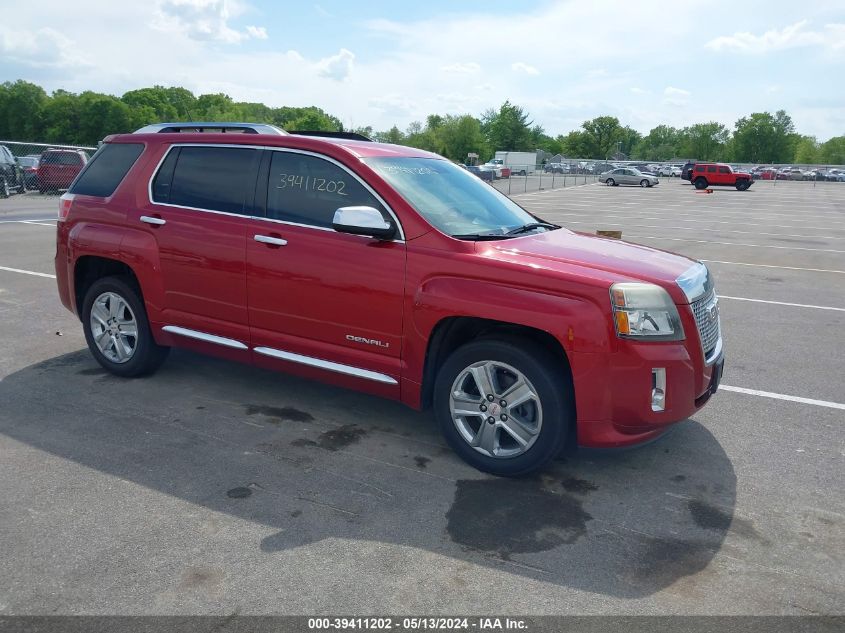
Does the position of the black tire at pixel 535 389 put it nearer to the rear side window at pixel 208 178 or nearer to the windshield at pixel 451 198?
the windshield at pixel 451 198

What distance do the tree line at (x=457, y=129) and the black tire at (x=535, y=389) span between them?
3573 inches

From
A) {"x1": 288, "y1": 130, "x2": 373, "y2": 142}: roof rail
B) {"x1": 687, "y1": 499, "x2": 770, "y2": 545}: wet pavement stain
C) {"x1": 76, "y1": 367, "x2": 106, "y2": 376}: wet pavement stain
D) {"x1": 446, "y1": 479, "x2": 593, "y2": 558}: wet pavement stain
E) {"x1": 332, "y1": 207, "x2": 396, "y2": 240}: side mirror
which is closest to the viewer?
{"x1": 446, "y1": 479, "x2": 593, "y2": 558}: wet pavement stain

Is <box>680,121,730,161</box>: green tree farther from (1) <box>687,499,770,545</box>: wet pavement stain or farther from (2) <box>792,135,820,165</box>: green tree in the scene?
(1) <box>687,499,770,545</box>: wet pavement stain

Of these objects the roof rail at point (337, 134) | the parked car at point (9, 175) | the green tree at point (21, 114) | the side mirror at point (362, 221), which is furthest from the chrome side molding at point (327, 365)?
the green tree at point (21, 114)

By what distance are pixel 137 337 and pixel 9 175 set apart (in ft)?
71.5

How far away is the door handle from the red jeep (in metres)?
50.4

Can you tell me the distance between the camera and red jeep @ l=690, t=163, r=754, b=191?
1937 inches

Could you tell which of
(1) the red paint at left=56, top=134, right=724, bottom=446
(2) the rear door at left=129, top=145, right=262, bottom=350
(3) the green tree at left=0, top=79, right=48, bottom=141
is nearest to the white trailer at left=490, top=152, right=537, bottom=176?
(3) the green tree at left=0, top=79, right=48, bottom=141

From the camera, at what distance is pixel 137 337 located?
541 cm

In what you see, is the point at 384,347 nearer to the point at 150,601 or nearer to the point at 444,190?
the point at 444,190

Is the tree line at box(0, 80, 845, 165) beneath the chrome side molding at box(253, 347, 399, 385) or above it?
above

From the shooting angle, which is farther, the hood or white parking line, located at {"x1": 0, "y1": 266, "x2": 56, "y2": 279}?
white parking line, located at {"x1": 0, "y1": 266, "x2": 56, "y2": 279}

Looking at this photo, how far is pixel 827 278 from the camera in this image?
1158 centimetres

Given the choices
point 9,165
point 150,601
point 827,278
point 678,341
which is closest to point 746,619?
point 678,341
